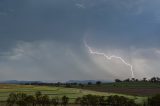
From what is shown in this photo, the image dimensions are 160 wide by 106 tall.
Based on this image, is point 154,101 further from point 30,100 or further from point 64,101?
point 30,100

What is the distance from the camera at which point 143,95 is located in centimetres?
18475

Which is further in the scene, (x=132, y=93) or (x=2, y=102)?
(x=132, y=93)

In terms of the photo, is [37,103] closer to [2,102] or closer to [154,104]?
[2,102]

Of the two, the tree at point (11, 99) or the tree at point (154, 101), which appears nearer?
the tree at point (11, 99)

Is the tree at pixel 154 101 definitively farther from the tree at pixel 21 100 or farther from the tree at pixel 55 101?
the tree at pixel 21 100

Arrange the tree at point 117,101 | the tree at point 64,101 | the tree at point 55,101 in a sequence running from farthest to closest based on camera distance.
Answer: the tree at point 117,101
the tree at point 55,101
the tree at point 64,101

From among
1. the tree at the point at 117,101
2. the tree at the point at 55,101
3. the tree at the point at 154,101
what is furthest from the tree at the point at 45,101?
the tree at the point at 154,101

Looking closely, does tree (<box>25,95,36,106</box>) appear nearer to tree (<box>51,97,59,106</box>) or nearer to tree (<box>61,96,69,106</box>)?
tree (<box>51,97,59,106</box>)

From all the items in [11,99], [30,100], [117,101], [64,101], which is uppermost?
[11,99]

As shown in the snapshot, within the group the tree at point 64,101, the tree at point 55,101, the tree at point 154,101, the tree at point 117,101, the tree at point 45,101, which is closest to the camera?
the tree at point 64,101

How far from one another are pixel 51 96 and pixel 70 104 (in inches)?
590

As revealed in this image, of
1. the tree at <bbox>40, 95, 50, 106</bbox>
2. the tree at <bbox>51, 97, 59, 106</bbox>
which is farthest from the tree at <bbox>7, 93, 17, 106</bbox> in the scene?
the tree at <bbox>51, 97, 59, 106</bbox>

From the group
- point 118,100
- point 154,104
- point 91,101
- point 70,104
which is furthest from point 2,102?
point 154,104

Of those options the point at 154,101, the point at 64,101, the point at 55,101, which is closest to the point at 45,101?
the point at 55,101
